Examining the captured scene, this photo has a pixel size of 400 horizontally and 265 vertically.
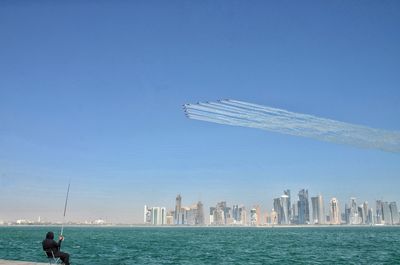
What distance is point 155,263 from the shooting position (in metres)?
43.2

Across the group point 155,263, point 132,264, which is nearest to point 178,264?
point 155,263

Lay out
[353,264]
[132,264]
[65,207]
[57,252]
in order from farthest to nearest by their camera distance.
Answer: [353,264] → [132,264] → [65,207] → [57,252]

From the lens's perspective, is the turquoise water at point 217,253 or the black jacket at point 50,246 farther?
the turquoise water at point 217,253

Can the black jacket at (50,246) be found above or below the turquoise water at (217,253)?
above

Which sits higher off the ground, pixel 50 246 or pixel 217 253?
Answer: pixel 50 246

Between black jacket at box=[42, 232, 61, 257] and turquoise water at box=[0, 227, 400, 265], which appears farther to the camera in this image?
turquoise water at box=[0, 227, 400, 265]

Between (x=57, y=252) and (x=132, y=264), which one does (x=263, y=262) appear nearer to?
(x=132, y=264)

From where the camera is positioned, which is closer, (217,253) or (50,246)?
(50,246)

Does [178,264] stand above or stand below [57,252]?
below

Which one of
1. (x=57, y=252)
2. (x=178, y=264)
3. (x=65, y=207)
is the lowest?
(x=178, y=264)

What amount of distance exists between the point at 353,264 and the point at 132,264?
2576 cm

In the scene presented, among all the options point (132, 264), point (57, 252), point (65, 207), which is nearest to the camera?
point (57, 252)

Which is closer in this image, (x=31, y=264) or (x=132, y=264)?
(x=31, y=264)

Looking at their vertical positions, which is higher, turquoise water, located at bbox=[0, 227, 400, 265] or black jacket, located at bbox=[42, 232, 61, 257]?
black jacket, located at bbox=[42, 232, 61, 257]
